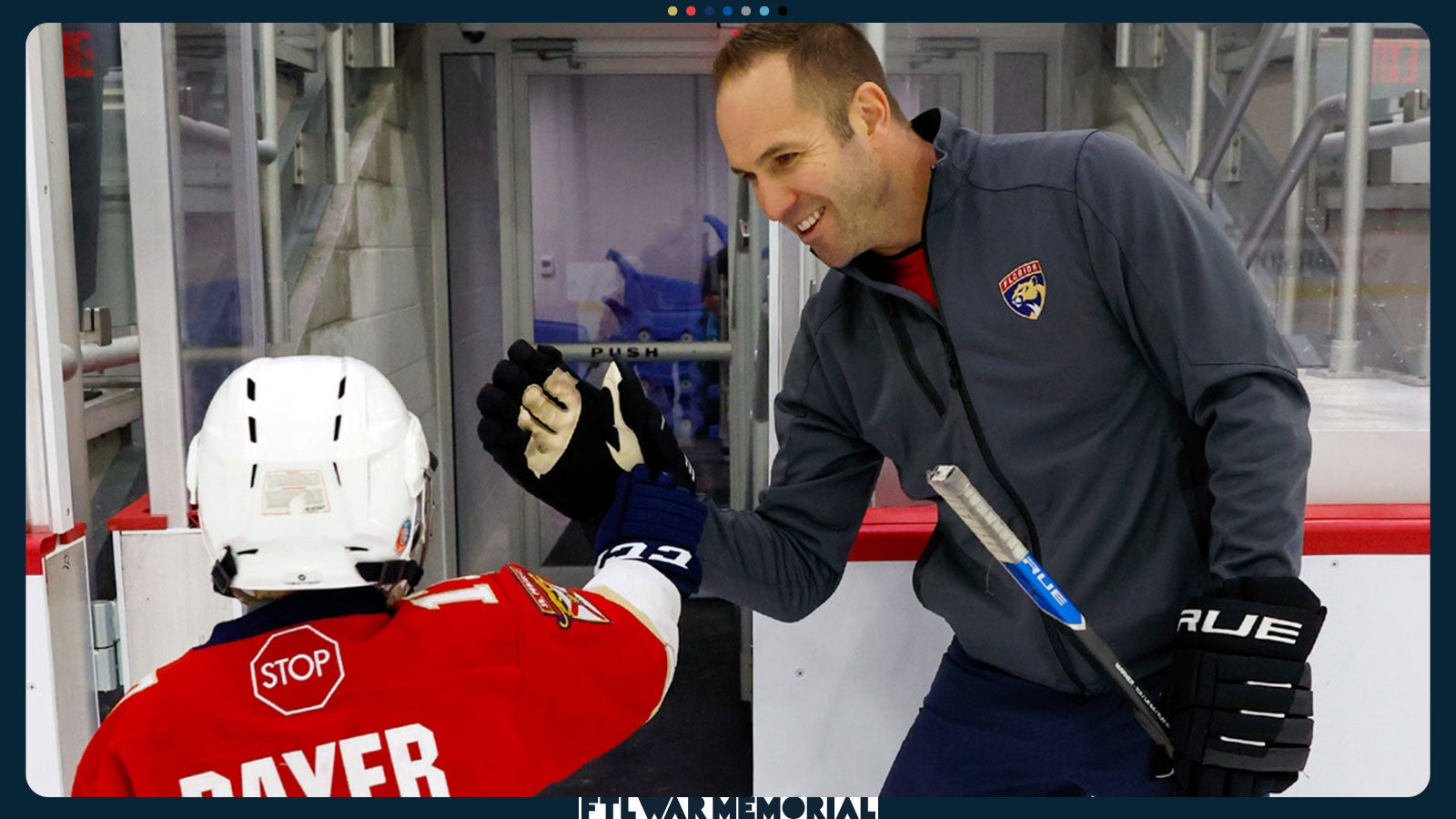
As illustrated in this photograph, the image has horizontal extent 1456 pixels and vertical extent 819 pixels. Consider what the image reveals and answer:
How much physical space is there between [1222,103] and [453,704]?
1740 mm

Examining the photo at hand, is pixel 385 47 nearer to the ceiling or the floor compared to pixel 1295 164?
nearer to the ceiling

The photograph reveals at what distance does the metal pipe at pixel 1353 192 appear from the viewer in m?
2.00

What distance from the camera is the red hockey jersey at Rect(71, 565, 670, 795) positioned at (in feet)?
3.62

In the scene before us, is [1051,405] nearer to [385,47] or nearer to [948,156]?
[948,156]

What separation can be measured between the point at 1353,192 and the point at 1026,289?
924 millimetres

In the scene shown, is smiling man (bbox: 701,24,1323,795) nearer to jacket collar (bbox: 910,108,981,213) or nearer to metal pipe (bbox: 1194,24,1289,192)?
jacket collar (bbox: 910,108,981,213)

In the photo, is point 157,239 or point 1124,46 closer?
point 157,239

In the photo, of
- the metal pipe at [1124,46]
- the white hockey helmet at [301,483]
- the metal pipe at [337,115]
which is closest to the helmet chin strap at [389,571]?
the white hockey helmet at [301,483]

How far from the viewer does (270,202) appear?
102 inches

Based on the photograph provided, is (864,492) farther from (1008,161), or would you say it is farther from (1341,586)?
(1341,586)

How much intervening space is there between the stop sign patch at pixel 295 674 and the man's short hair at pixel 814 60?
0.72m

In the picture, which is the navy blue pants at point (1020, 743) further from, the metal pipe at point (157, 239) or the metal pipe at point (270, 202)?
the metal pipe at point (270, 202)

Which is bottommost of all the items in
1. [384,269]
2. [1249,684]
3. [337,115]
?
[1249,684]

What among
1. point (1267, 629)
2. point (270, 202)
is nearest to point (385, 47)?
point (270, 202)
